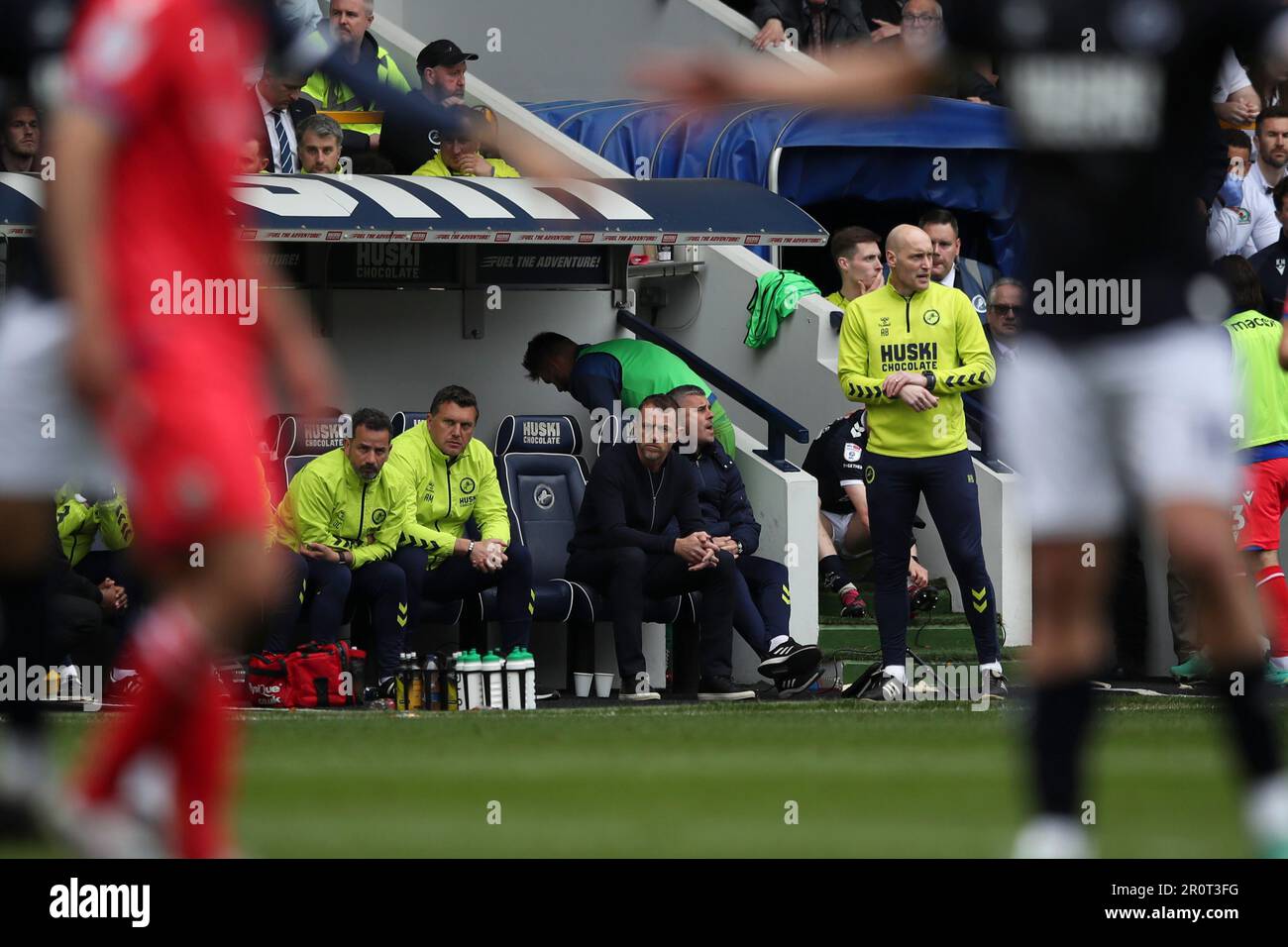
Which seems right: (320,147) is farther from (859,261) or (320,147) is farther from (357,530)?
(859,261)

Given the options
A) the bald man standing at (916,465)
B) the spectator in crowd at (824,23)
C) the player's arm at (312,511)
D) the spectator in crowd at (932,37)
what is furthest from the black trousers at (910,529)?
the spectator in crowd at (824,23)

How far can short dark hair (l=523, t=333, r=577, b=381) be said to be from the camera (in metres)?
14.9

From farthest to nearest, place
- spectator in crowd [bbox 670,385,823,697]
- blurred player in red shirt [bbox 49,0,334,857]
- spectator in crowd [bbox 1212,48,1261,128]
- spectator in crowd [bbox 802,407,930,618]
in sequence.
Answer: spectator in crowd [bbox 1212,48,1261,128]
spectator in crowd [bbox 802,407,930,618]
spectator in crowd [bbox 670,385,823,697]
blurred player in red shirt [bbox 49,0,334,857]

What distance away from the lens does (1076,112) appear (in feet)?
18.3

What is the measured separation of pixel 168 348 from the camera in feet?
16.0

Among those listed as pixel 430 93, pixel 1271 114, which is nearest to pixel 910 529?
pixel 430 93

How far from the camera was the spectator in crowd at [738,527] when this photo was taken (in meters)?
14.0

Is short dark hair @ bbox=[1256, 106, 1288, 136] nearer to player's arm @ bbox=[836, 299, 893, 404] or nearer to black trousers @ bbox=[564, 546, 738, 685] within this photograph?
player's arm @ bbox=[836, 299, 893, 404]

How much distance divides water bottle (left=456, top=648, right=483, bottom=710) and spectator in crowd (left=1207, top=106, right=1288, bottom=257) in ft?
25.6

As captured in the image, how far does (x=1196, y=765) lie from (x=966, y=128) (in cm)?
1046

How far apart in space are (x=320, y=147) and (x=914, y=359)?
424cm

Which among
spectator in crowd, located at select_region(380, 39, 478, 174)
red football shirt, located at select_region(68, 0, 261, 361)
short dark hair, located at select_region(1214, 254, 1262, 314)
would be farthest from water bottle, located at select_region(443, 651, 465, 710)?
red football shirt, located at select_region(68, 0, 261, 361)

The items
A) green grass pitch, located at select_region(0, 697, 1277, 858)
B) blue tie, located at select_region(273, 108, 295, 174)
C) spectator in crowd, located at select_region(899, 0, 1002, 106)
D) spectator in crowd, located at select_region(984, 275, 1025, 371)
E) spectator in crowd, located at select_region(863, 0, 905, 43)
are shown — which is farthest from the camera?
spectator in crowd, located at select_region(863, 0, 905, 43)

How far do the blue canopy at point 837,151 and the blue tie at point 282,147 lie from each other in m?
3.91
